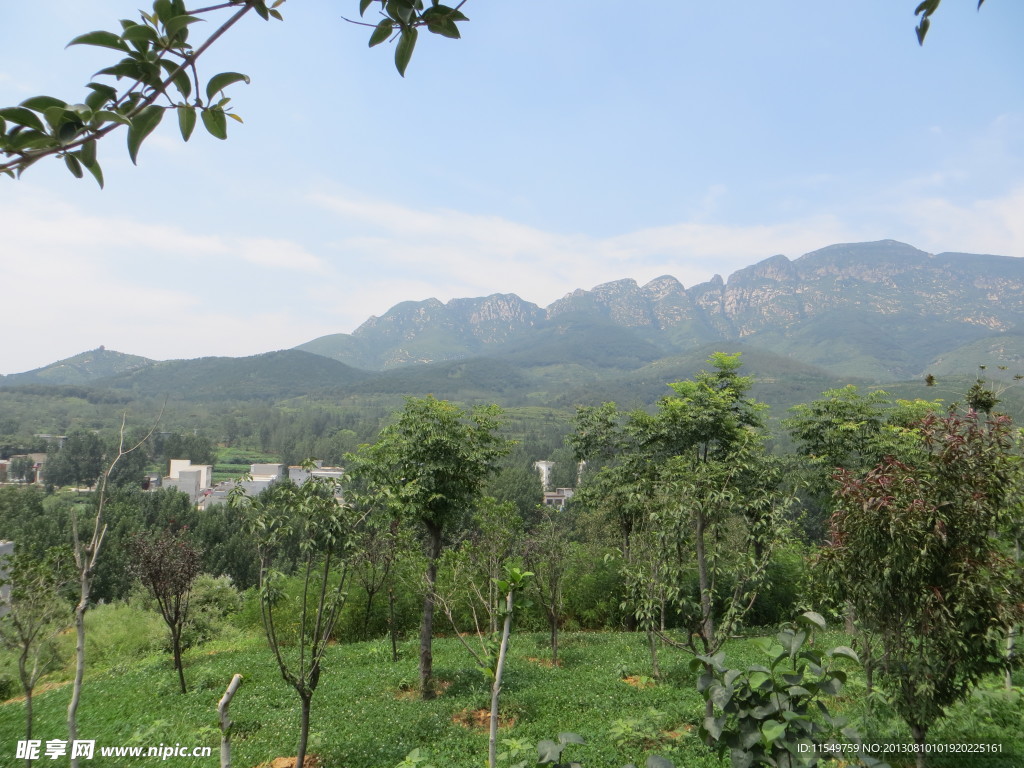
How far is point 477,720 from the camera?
8016 mm

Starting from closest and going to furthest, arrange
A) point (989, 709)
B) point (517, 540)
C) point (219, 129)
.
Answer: point (219, 129)
point (989, 709)
point (517, 540)

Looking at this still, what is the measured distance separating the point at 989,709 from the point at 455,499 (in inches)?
292

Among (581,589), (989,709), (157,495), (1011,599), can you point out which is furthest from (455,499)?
(157,495)

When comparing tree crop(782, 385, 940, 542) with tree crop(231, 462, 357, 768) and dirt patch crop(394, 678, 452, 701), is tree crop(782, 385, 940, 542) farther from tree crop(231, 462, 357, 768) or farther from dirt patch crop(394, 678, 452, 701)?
tree crop(231, 462, 357, 768)

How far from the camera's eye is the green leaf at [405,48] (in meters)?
0.97

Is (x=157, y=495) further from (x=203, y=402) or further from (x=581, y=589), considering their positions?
(x=203, y=402)

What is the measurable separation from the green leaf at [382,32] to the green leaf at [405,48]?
0.03 m

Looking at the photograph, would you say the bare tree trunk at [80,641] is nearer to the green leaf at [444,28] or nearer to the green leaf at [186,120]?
the green leaf at [186,120]

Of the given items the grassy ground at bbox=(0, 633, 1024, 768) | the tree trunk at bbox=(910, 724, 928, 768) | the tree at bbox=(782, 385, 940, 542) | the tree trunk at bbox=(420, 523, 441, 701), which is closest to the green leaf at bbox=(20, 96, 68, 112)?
the grassy ground at bbox=(0, 633, 1024, 768)

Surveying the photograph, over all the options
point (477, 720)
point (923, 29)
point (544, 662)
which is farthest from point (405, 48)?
point (544, 662)

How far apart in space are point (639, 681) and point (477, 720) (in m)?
3.29

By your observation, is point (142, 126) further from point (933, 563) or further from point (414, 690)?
point (414, 690)

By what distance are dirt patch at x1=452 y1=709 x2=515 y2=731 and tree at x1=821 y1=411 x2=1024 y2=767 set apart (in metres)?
5.17

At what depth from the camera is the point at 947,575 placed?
175 inches
